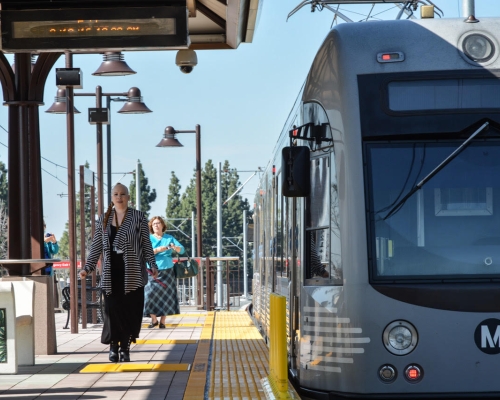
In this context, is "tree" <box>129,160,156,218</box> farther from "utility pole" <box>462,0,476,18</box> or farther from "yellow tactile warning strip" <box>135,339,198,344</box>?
"utility pole" <box>462,0,476,18</box>

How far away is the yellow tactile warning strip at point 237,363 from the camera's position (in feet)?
27.4

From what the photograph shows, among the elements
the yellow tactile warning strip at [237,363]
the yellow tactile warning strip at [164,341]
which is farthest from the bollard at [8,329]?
the yellow tactile warning strip at [164,341]

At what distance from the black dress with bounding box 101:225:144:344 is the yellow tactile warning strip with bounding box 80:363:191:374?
326 millimetres

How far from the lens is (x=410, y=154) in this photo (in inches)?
266

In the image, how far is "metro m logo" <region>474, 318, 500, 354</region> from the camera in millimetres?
6555

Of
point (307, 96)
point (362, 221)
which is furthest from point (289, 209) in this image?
point (362, 221)

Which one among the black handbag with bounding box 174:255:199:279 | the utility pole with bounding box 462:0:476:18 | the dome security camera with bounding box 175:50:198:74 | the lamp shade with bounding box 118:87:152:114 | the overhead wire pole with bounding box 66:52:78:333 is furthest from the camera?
the lamp shade with bounding box 118:87:152:114

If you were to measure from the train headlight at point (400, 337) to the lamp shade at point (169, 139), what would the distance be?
19.1 meters

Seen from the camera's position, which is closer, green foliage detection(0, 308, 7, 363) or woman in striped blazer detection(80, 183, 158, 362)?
green foliage detection(0, 308, 7, 363)

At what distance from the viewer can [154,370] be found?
1030 centimetres

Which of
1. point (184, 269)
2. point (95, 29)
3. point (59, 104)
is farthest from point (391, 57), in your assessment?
point (59, 104)

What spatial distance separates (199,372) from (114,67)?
783 cm

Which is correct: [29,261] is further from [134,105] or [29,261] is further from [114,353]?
[134,105]

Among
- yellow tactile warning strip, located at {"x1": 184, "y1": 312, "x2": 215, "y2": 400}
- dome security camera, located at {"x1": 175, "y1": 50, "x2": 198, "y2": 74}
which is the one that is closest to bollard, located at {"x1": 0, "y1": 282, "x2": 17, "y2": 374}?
yellow tactile warning strip, located at {"x1": 184, "y1": 312, "x2": 215, "y2": 400}
